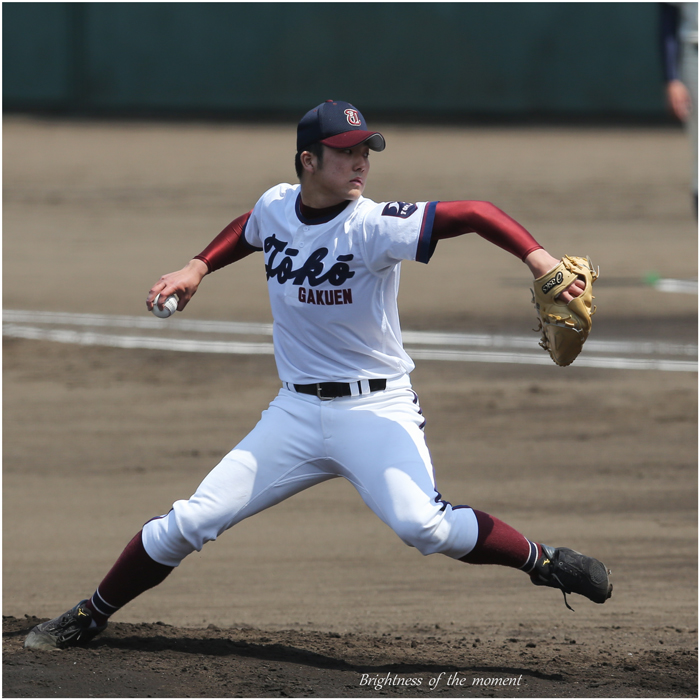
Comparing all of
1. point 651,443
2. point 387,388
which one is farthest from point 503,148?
point 387,388

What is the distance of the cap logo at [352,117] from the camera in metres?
3.98

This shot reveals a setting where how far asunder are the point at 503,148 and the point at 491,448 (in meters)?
17.7

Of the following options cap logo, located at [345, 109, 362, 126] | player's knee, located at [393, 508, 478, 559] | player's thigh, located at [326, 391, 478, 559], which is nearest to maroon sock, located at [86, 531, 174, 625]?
player's thigh, located at [326, 391, 478, 559]

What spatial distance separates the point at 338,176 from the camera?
3979 mm

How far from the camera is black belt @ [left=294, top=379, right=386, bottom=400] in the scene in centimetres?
403

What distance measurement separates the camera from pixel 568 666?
4.15m

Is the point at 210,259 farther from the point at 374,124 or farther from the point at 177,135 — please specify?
the point at 374,124

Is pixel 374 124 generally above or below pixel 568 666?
above

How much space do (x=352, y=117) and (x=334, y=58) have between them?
83.4 ft

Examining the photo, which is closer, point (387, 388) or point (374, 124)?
point (387, 388)

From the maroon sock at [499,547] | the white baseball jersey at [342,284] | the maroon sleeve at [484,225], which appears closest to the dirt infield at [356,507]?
the maroon sock at [499,547]

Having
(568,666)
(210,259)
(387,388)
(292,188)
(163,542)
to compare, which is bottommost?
(568,666)

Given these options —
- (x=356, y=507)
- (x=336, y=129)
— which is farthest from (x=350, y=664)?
(x=356, y=507)

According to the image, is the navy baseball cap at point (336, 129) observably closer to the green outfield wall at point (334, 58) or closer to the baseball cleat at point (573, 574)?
the baseball cleat at point (573, 574)
